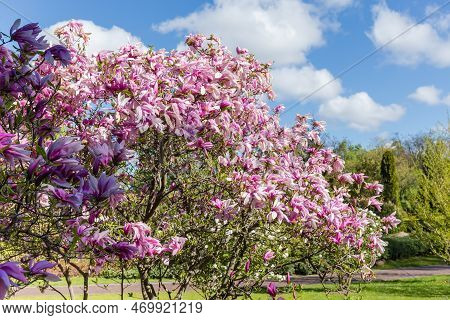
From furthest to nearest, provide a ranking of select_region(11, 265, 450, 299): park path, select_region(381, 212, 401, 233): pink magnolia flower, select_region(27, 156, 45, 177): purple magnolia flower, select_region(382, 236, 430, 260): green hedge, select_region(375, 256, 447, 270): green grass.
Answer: select_region(382, 236, 430, 260): green hedge, select_region(375, 256, 447, 270): green grass, select_region(11, 265, 450, 299): park path, select_region(381, 212, 401, 233): pink magnolia flower, select_region(27, 156, 45, 177): purple magnolia flower

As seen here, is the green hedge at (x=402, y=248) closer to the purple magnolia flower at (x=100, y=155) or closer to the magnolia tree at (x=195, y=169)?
the magnolia tree at (x=195, y=169)

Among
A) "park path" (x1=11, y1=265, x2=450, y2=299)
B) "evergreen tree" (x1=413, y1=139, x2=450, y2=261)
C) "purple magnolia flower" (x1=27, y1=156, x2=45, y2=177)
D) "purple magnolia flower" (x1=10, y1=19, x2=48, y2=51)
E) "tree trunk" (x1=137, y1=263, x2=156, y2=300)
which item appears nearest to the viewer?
"purple magnolia flower" (x1=27, y1=156, x2=45, y2=177)

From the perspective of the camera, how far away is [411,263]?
25141 millimetres

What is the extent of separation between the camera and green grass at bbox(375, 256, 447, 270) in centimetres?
2398

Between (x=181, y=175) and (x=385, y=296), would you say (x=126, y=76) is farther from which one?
(x=385, y=296)

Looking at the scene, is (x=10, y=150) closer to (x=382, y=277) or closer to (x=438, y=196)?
(x=438, y=196)

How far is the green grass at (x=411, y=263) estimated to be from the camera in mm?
23978

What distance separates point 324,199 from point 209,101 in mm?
1348

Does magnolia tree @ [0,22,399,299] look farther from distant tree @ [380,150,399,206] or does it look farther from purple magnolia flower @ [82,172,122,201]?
distant tree @ [380,150,399,206]

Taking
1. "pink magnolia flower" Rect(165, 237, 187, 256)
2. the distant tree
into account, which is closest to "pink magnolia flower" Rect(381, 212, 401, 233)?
"pink magnolia flower" Rect(165, 237, 187, 256)

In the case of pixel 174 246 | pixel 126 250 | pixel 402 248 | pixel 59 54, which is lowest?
pixel 126 250

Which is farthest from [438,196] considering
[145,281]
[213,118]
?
[213,118]

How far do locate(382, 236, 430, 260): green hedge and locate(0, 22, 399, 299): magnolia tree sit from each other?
20.4m

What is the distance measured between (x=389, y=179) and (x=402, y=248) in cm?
459
